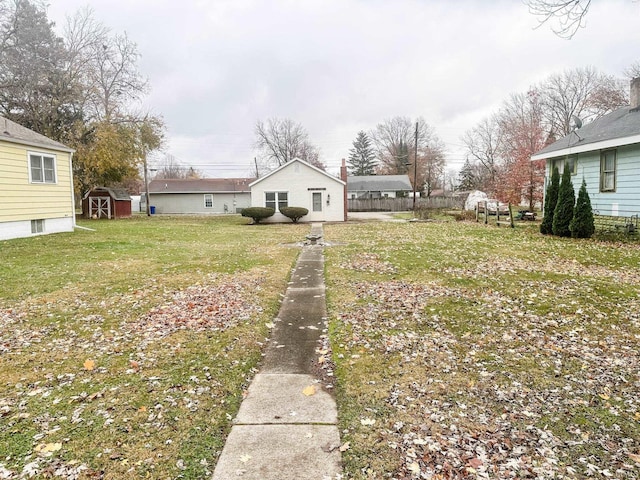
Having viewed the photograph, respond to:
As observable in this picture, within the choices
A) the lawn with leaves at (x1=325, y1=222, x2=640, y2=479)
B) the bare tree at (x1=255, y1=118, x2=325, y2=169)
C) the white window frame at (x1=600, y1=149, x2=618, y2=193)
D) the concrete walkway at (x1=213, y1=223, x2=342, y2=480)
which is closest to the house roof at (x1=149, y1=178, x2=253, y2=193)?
the bare tree at (x1=255, y1=118, x2=325, y2=169)

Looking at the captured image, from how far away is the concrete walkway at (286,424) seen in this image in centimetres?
244

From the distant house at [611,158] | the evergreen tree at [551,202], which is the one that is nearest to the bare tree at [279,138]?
the distant house at [611,158]

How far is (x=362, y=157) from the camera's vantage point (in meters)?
68.2

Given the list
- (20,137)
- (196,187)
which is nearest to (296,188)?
(20,137)

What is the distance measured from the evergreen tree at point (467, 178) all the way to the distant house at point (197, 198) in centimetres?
3565

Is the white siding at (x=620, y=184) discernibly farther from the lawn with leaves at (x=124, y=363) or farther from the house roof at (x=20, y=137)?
the house roof at (x=20, y=137)

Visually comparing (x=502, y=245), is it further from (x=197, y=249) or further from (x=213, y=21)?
(x=213, y=21)

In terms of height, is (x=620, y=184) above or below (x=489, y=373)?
above

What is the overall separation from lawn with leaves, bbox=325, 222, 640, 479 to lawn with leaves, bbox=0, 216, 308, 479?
109 centimetres

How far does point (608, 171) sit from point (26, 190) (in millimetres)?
20906

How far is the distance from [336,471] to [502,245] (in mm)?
11305

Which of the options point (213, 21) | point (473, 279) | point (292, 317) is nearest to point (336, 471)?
point (292, 317)

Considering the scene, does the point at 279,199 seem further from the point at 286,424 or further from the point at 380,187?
the point at 380,187

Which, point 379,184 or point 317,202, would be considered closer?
point 317,202
